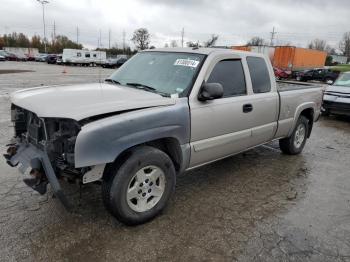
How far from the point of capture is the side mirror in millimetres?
3797

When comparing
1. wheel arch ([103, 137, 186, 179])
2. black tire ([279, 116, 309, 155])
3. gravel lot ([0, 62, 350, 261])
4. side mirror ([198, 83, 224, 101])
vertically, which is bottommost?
gravel lot ([0, 62, 350, 261])

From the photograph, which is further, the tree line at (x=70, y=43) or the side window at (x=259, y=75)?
the tree line at (x=70, y=43)

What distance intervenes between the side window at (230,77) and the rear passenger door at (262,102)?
9.1 inches

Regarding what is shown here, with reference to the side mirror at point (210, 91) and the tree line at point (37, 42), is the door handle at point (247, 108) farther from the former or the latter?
the tree line at point (37, 42)

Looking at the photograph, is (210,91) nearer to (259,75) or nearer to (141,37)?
(259,75)

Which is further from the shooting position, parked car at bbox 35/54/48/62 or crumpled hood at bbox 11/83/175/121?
parked car at bbox 35/54/48/62

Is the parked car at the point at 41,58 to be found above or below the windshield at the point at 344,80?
below

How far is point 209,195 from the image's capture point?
14.5ft

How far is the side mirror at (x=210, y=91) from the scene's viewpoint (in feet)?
12.5

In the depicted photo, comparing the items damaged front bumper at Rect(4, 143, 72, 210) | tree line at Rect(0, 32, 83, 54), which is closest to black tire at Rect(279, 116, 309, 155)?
damaged front bumper at Rect(4, 143, 72, 210)

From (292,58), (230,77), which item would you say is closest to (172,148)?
(230,77)

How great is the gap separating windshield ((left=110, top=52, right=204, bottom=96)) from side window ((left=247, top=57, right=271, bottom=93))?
3.45 feet

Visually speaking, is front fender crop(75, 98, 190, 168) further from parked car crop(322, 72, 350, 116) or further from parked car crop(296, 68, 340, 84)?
parked car crop(296, 68, 340, 84)

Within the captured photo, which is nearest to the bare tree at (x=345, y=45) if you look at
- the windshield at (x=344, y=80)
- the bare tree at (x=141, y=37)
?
the bare tree at (x=141, y=37)
